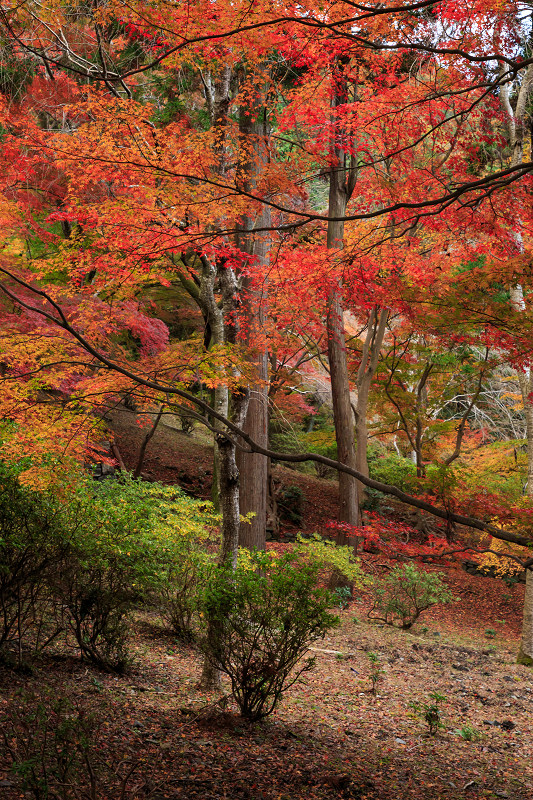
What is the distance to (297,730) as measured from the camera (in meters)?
4.31

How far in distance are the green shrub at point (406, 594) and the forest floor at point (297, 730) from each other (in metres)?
1.18

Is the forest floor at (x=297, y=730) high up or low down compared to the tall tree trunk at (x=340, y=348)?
down

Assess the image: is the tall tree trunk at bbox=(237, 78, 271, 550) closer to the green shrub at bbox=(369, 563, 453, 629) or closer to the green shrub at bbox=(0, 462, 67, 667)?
the green shrub at bbox=(369, 563, 453, 629)

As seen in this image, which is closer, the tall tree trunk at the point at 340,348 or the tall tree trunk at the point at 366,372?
the tall tree trunk at the point at 340,348

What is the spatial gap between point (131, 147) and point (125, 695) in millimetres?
4634

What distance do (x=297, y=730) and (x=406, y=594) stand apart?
579cm

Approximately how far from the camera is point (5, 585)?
3961 millimetres

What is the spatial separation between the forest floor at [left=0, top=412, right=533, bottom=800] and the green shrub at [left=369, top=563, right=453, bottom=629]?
3.88 feet

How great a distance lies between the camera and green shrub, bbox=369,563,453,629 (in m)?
9.06

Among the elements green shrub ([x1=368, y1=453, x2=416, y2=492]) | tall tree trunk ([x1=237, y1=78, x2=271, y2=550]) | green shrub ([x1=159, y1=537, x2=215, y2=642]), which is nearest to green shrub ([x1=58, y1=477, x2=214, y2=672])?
green shrub ([x1=159, y1=537, x2=215, y2=642])

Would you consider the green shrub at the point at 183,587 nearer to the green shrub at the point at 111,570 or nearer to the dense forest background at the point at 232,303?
the dense forest background at the point at 232,303

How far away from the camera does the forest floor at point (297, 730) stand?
3086 millimetres

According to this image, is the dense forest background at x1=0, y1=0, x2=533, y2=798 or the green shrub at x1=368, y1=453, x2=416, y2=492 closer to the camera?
the dense forest background at x1=0, y1=0, x2=533, y2=798

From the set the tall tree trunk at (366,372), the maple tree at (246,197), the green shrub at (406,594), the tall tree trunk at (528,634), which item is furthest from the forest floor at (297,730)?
the tall tree trunk at (366,372)
